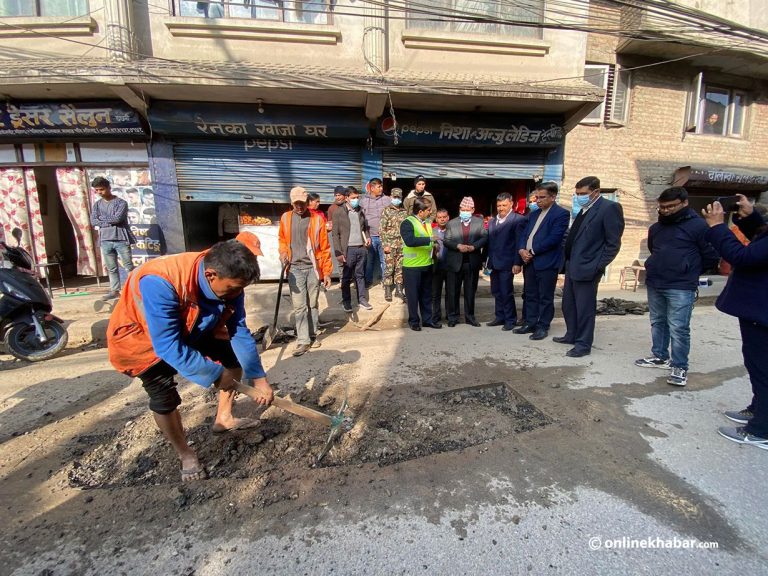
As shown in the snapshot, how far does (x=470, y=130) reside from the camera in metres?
7.37

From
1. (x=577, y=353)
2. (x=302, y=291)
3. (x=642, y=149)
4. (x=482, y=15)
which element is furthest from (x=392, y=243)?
(x=642, y=149)

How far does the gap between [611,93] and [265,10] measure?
26.0 feet

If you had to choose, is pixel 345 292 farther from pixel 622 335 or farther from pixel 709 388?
pixel 709 388

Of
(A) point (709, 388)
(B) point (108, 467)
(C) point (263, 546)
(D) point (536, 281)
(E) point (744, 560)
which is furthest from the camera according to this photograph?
(D) point (536, 281)

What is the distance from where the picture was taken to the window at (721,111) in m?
9.74

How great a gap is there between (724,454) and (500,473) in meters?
1.50

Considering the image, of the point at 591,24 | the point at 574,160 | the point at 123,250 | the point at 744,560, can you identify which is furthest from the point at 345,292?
the point at 591,24

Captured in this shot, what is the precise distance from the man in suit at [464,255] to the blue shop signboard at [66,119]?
5.85m

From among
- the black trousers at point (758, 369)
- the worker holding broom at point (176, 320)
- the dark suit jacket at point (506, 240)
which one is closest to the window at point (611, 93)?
the dark suit jacket at point (506, 240)

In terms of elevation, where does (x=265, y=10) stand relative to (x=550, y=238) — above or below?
above

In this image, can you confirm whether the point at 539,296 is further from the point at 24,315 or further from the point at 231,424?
the point at 24,315

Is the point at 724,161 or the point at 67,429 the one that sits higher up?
the point at 724,161

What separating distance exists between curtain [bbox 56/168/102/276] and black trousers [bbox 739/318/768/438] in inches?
370

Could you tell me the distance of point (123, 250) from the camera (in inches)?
225
